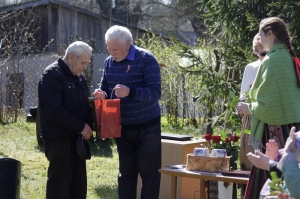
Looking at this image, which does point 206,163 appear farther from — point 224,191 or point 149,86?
point 149,86

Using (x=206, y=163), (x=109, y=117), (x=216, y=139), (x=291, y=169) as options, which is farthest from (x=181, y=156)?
(x=291, y=169)

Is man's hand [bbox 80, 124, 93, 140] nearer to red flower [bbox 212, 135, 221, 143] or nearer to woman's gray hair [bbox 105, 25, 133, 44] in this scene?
woman's gray hair [bbox 105, 25, 133, 44]

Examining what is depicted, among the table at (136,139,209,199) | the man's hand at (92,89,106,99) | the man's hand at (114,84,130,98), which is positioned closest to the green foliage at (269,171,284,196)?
the man's hand at (114,84,130,98)

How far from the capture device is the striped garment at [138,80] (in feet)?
16.6

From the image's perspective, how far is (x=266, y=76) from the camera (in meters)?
4.08

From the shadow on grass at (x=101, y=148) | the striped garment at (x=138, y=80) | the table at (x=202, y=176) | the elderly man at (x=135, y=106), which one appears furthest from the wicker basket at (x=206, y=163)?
the shadow on grass at (x=101, y=148)

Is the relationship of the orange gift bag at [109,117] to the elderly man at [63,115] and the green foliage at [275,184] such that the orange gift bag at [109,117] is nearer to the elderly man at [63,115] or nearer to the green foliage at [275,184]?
the elderly man at [63,115]

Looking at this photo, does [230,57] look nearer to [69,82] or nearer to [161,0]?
[69,82]

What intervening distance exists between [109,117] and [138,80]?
0.40 m

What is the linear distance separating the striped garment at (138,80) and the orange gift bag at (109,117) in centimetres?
9

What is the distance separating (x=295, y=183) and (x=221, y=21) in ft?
15.6

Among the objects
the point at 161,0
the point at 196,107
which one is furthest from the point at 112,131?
the point at 161,0

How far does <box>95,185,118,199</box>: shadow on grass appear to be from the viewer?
6592mm

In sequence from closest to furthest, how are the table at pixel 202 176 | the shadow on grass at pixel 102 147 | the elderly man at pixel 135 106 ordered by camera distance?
1. the table at pixel 202 176
2. the elderly man at pixel 135 106
3. the shadow on grass at pixel 102 147
